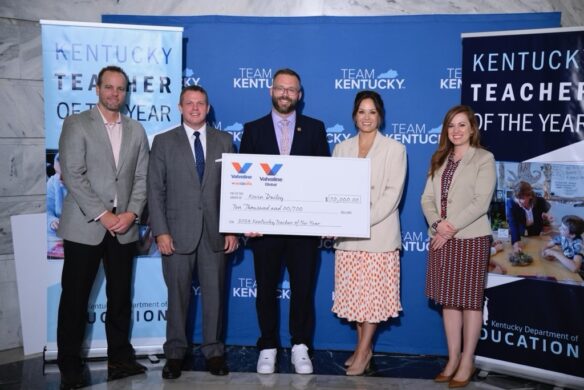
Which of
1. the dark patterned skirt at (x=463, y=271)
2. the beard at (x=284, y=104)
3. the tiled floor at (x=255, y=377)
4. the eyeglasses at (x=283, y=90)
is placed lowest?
the tiled floor at (x=255, y=377)

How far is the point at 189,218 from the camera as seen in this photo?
3.38 metres

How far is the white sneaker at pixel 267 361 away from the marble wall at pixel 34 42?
1.92 meters

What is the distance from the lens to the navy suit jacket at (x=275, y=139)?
3.57 m

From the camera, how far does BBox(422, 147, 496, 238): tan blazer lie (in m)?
3.25

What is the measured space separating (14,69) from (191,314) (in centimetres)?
221

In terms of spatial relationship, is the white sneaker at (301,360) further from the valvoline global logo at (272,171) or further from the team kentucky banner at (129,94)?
the valvoline global logo at (272,171)

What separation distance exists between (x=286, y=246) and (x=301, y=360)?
733 millimetres

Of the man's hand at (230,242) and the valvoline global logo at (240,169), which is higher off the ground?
the valvoline global logo at (240,169)

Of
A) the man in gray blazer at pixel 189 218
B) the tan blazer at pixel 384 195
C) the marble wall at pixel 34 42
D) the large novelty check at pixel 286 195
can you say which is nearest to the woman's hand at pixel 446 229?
the tan blazer at pixel 384 195

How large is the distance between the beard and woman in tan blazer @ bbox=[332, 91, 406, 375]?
0.40 m

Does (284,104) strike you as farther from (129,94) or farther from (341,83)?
(129,94)

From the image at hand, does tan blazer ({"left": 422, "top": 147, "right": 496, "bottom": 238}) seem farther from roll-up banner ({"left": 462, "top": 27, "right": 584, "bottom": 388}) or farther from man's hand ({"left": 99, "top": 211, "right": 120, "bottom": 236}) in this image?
man's hand ({"left": 99, "top": 211, "right": 120, "bottom": 236})

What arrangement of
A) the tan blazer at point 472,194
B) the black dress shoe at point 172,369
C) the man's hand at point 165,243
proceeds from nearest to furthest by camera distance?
the tan blazer at point 472,194
the man's hand at point 165,243
the black dress shoe at point 172,369

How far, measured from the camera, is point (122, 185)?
11.2 ft
